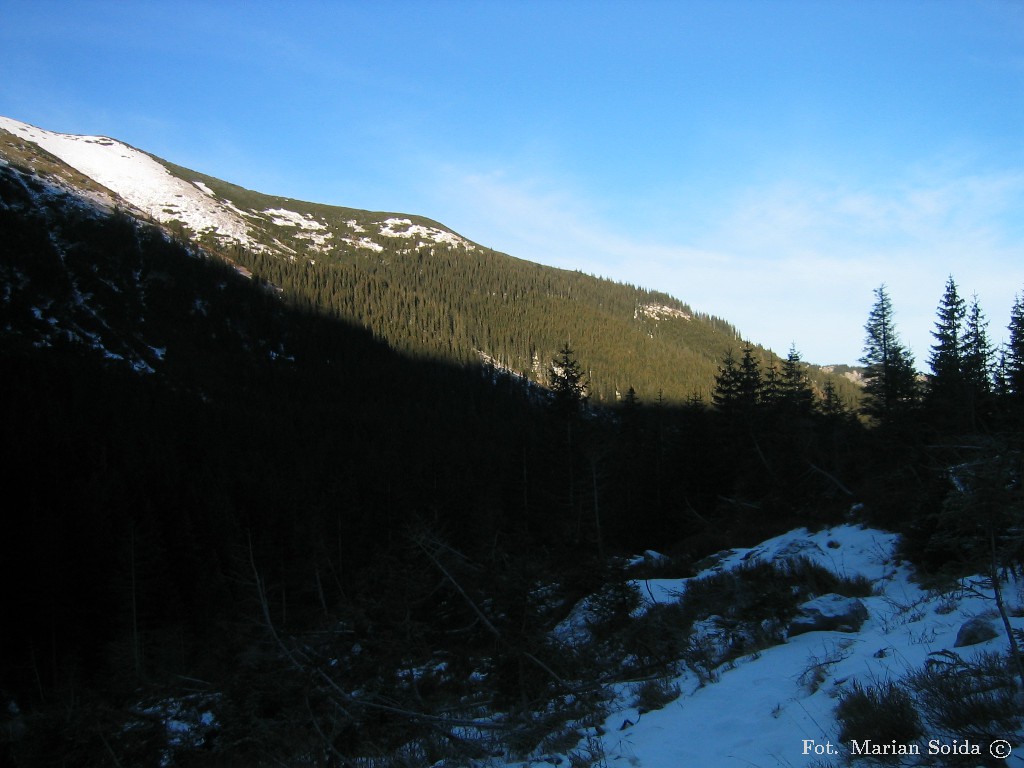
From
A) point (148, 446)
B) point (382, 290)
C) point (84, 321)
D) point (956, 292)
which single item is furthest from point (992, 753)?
point (382, 290)

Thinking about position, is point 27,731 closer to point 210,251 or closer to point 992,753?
point 992,753

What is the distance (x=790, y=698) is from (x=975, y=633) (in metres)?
1.64

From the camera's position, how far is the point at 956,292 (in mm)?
36438

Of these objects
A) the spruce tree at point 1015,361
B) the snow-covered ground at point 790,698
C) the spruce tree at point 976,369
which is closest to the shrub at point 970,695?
the snow-covered ground at point 790,698

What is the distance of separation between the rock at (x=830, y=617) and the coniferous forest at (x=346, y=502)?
1.44 metres

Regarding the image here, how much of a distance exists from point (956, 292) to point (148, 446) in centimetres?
7380

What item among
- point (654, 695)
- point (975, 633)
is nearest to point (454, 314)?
point (654, 695)

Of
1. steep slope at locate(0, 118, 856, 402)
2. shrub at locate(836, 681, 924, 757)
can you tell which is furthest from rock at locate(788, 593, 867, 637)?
steep slope at locate(0, 118, 856, 402)

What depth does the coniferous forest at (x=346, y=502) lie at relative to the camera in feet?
25.3

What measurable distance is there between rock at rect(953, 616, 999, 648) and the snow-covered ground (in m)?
0.07

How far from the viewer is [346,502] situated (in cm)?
5206

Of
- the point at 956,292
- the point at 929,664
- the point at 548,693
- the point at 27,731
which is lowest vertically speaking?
the point at 27,731

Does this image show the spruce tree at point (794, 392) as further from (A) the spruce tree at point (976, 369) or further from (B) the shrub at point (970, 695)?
(B) the shrub at point (970, 695)

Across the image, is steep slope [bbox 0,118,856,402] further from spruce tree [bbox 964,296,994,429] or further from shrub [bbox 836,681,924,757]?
shrub [bbox 836,681,924,757]
